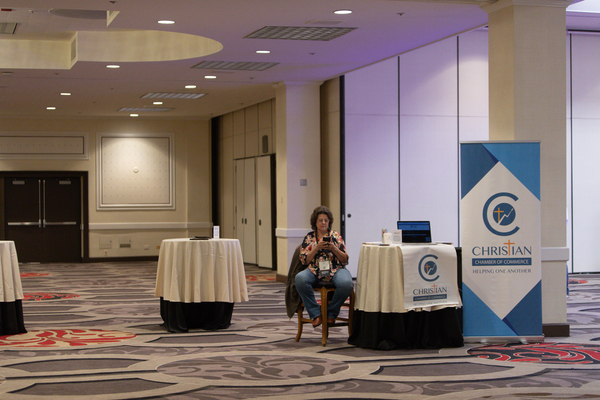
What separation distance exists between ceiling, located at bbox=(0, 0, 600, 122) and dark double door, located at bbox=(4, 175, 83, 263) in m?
2.18

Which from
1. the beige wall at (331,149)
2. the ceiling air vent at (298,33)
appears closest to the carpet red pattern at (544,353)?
the ceiling air vent at (298,33)

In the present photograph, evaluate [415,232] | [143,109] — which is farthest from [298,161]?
[415,232]

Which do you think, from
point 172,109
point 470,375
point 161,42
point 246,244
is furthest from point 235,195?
point 470,375

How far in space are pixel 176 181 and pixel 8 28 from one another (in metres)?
7.21

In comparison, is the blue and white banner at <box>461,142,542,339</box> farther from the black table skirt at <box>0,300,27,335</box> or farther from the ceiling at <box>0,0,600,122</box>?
the black table skirt at <box>0,300,27,335</box>

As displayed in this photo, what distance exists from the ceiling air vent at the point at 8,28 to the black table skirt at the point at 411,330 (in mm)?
6553

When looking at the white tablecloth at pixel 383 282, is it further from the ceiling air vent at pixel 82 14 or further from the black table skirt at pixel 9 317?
the ceiling air vent at pixel 82 14

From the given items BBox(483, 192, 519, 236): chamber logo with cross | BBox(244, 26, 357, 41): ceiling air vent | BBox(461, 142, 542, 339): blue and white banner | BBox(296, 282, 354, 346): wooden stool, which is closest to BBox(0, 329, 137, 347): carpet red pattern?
BBox(296, 282, 354, 346): wooden stool

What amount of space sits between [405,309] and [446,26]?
3.73 metres

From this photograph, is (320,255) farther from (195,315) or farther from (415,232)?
(195,315)

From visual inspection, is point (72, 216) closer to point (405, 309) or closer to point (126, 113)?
point (126, 113)

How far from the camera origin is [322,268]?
243 inches

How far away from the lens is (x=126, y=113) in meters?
15.5

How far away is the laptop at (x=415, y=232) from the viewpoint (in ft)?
19.8
